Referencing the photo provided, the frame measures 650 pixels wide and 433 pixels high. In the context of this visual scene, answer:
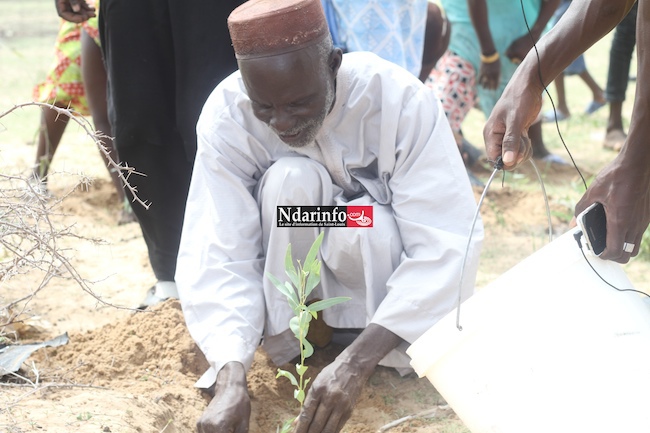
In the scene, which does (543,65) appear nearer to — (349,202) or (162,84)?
(349,202)

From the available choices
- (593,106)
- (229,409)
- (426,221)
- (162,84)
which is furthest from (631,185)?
(593,106)

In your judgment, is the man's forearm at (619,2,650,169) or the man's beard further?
the man's beard

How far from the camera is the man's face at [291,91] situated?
236cm

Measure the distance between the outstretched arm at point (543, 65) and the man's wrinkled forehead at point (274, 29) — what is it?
2.16 feet

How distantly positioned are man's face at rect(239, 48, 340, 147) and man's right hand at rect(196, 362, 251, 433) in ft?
2.38

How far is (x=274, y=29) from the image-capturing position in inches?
93.0

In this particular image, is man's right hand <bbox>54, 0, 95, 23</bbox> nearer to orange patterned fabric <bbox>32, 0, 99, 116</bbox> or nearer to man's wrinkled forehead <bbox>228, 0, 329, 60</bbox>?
orange patterned fabric <bbox>32, 0, 99, 116</bbox>

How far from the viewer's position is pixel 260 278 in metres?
2.59

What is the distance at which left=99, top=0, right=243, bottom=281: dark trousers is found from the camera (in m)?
2.98

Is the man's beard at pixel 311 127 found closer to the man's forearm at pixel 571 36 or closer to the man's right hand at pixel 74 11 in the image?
the man's forearm at pixel 571 36

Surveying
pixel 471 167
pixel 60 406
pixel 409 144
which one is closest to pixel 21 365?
pixel 60 406

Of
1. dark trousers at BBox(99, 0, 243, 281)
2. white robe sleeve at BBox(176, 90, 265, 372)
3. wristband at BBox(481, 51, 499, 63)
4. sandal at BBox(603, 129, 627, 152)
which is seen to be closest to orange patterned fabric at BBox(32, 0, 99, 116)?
dark trousers at BBox(99, 0, 243, 281)

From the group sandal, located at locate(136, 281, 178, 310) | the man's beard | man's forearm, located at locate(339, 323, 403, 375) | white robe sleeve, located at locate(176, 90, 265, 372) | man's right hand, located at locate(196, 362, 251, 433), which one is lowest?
sandal, located at locate(136, 281, 178, 310)

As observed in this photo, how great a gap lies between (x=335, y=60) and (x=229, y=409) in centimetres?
108
